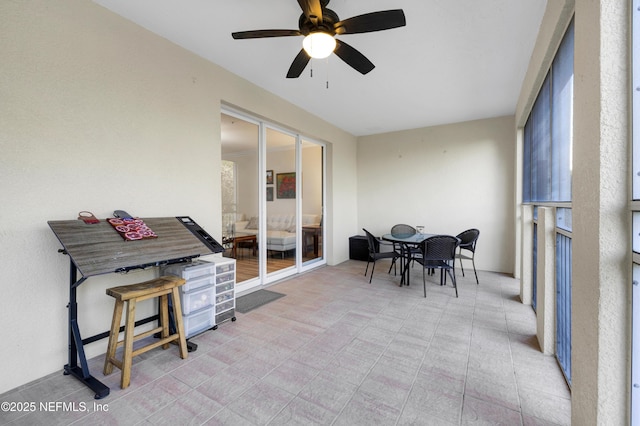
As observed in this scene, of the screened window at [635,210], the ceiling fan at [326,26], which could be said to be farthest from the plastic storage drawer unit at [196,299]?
the screened window at [635,210]

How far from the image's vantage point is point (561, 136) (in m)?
2.27

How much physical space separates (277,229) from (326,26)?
332 centimetres

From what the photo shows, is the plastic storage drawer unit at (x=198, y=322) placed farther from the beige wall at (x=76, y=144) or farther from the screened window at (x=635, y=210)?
the screened window at (x=635, y=210)

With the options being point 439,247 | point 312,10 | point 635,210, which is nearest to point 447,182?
point 439,247

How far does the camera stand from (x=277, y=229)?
189 inches

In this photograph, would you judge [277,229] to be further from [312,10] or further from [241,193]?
[312,10]

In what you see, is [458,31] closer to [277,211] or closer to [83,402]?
[277,211]

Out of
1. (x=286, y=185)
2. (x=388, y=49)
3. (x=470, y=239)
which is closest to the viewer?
(x=388, y=49)

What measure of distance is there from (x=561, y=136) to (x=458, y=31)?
4.53 ft

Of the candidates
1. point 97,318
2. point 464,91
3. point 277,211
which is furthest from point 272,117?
point 97,318

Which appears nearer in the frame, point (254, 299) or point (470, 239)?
point (254, 299)

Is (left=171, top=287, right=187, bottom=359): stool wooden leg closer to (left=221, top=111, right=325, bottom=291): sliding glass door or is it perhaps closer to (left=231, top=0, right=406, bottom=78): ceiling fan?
(left=221, top=111, right=325, bottom=291): sliding glass door

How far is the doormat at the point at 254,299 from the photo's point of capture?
3485mm

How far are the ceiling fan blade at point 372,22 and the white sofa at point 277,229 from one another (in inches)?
114
